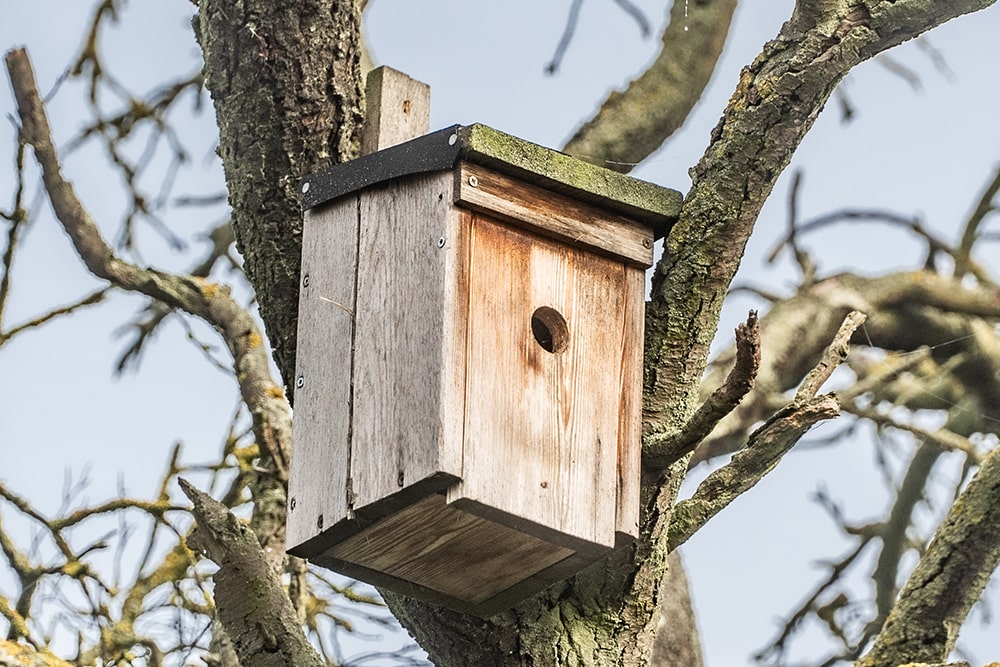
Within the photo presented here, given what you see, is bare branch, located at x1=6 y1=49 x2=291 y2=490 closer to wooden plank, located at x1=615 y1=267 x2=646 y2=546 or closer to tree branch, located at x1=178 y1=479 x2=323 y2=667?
tree branch, located at x1=178 y1=479 x2=323 y2=667

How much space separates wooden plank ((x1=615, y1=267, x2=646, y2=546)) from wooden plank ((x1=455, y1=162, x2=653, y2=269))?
55 mm

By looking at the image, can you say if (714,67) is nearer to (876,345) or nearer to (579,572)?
(876,345)

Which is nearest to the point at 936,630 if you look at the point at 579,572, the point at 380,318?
the point at 579,572

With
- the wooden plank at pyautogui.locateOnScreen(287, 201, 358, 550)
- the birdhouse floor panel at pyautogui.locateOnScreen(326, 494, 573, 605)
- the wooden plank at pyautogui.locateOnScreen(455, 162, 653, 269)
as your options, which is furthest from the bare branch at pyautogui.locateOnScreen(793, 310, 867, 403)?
the wooden plank at pyautogui.locateOnScreen(287, 201, 358, 550)

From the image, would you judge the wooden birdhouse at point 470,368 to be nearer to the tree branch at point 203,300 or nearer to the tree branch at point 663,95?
the tree branch at point 203,300

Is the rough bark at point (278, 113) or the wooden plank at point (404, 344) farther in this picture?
the rough bark at point (278, 113)

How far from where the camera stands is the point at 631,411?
2645mm

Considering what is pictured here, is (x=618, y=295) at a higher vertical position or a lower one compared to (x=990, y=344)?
lower

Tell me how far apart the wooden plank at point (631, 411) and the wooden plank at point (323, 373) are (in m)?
0.46

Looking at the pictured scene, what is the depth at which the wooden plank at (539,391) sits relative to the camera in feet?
7.95

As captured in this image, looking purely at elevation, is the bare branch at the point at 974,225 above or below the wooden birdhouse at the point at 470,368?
above

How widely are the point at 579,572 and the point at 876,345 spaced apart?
2.46 metres

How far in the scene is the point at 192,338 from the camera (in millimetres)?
4035

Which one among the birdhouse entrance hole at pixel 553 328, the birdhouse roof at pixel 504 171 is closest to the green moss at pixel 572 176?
the birdhouse roof at pixel 504 171
